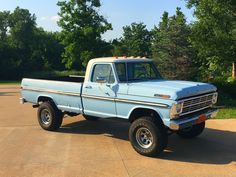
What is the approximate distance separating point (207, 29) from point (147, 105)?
9501mm

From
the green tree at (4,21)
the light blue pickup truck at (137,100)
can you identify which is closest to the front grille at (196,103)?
the light blue pickup truck at (137,100)

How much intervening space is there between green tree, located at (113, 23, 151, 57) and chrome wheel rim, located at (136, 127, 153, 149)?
4863 cm

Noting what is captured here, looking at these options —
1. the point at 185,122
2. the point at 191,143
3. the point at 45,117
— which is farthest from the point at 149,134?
the point at 45,117

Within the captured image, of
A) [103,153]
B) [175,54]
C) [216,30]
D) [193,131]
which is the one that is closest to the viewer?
[103,153]

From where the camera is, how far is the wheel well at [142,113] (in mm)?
8352

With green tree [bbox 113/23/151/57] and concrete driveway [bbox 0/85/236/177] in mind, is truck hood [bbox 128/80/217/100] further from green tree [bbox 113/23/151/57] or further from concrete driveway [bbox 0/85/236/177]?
A: green tree [bbox 113/23/151/57]

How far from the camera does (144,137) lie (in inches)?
326

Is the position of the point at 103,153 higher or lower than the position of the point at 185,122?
lower

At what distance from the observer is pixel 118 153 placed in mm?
8406

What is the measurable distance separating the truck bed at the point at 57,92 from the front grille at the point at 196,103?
9.39 ft

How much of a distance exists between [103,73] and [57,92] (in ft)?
5.52

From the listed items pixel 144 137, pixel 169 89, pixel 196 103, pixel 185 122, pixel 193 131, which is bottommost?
pixel 193 131

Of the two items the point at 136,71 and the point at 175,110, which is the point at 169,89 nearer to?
the point at 175,110

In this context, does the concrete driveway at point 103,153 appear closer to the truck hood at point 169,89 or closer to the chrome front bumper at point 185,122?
the chrome front bumper at point 185,122
